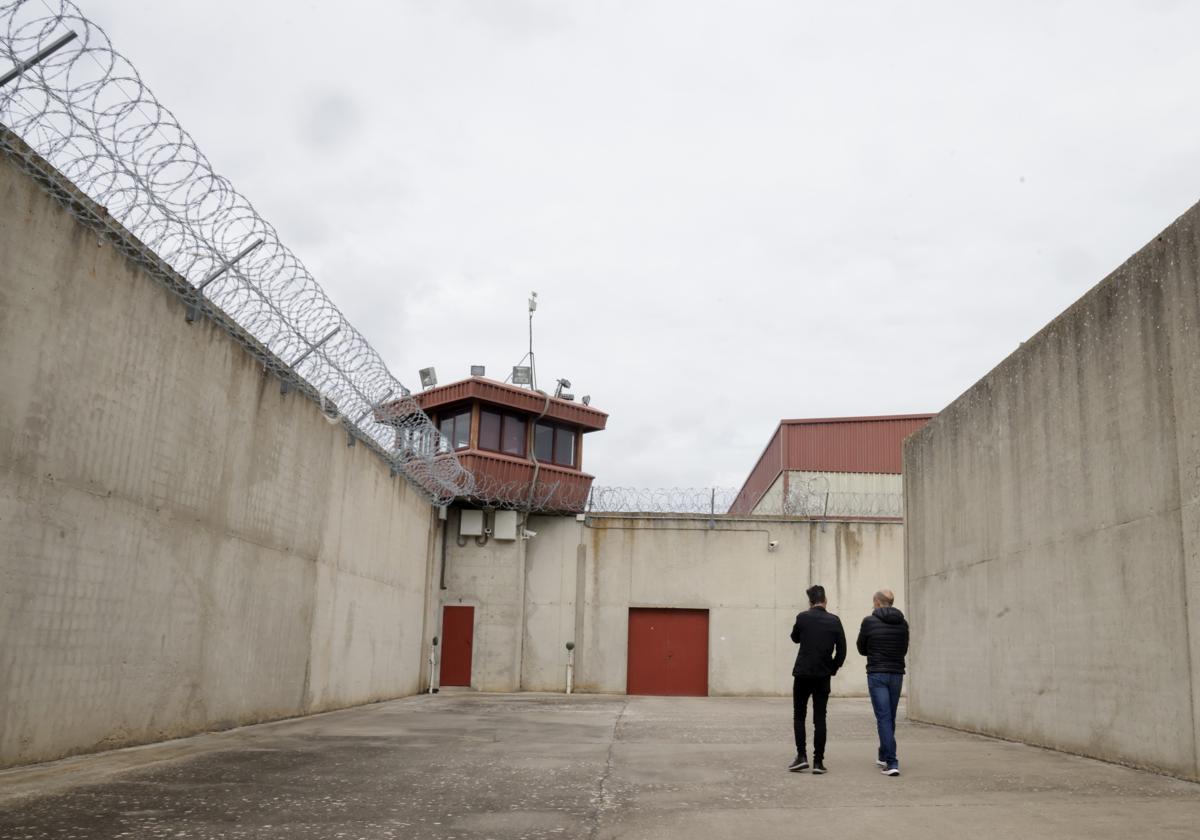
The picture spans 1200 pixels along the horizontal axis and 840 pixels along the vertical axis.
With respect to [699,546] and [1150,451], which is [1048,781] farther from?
[699,546]

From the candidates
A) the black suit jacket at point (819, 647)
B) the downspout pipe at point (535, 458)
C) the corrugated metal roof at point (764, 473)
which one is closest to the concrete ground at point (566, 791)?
the black suit jacket at point (819, 647)

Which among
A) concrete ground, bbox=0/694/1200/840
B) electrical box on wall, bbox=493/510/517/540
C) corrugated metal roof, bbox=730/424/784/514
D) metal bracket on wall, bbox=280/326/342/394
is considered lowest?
concrete ground, bbox=0/694/1200/840

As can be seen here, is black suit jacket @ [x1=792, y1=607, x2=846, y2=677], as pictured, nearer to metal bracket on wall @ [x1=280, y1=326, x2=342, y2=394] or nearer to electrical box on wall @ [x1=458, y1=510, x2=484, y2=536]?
metal bracket on wall @ [x1=280, y1=326, x2=342, y2=394]

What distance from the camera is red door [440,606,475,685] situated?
68.9 feet

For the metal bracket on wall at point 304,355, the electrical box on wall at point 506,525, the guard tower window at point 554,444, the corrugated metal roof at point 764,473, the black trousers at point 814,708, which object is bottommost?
the black trousers at point 814,708

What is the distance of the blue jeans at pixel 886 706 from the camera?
24.0ft

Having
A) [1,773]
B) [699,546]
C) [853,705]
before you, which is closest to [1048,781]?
[1,773]

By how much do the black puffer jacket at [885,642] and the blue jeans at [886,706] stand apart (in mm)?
66

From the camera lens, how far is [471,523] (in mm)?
21281

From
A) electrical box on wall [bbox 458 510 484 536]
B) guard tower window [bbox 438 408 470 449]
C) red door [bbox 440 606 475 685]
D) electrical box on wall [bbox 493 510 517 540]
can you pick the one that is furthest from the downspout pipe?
red door [bbox 440 606 475 685]

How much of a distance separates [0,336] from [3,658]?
204 cm

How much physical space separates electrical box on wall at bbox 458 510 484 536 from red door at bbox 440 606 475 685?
1649 mm

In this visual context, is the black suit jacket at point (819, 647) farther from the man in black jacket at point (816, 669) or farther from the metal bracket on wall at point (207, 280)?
the metal bracket on wall at point (207, 280)

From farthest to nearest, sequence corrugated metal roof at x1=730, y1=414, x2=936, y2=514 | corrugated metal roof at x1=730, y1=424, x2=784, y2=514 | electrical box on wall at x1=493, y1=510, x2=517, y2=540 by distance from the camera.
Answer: corrugated metal roof at x1=730, y1=424, x2=784, y2=514
corrugated metal roof at x1=730, y1=414, x2=936, y2=514
electrical box on wall at x1=493, y1=510, x2=517, y2=540
